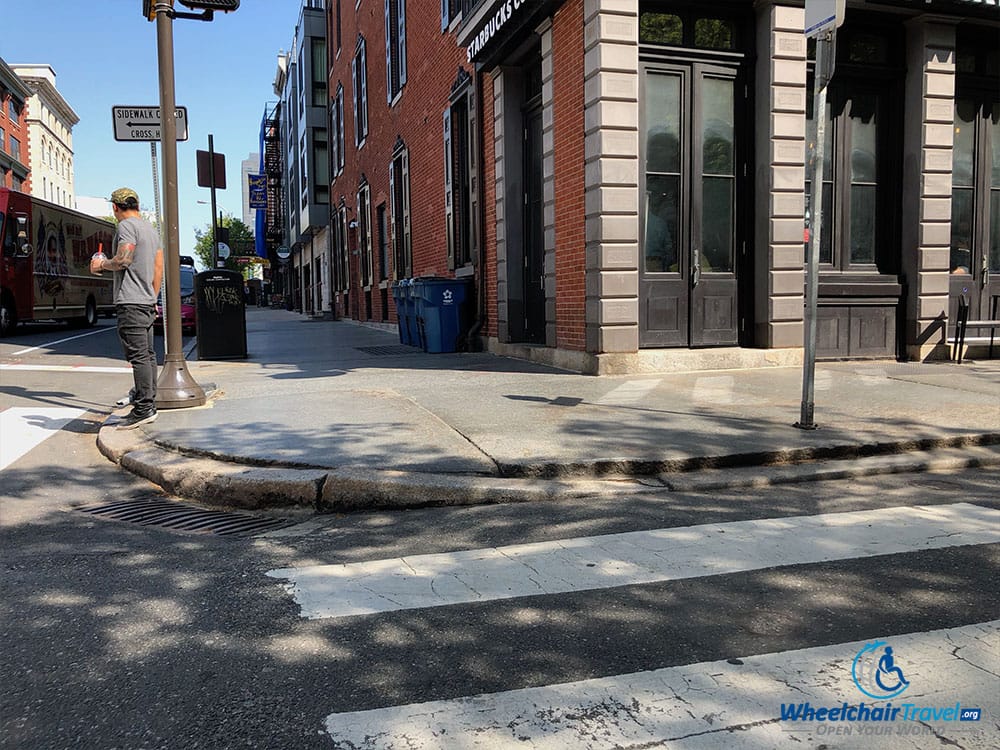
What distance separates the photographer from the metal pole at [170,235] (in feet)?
24.5

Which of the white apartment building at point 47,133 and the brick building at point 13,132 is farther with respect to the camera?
the white apartment building at point 47,133

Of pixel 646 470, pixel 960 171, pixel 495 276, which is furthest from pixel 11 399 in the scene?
pixel 960 171

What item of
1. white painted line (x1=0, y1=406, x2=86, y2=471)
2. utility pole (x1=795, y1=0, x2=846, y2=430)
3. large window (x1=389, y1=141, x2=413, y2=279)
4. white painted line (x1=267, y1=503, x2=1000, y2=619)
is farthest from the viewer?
large window (x1=389, y1=141, x2=413, y2=279)

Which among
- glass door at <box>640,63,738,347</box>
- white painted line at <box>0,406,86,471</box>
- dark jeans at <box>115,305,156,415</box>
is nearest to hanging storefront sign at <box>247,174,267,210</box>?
glass door at <box>640,63,738,347</box>

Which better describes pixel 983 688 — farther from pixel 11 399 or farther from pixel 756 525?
pixel 11 399

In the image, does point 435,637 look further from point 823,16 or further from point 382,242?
point 382,242

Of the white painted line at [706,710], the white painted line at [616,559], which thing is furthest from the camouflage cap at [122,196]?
the white painted line at [706,710]

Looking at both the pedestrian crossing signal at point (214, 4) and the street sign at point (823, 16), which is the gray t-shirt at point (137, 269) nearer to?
the pedestrian crossing signal at point (214, 4)

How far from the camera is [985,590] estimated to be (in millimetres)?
3137

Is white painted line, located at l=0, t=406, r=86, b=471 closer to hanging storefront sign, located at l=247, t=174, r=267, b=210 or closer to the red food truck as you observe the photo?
the red food truck

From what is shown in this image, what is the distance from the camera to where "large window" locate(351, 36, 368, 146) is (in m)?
23.6

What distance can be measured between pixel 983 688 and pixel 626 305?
682 centimetres

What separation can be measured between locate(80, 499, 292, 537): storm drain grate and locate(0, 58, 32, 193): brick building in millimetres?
58487

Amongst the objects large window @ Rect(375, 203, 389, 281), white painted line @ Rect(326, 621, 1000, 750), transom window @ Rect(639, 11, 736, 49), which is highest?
transom window @ Rect(639, 11, 736, 49)
